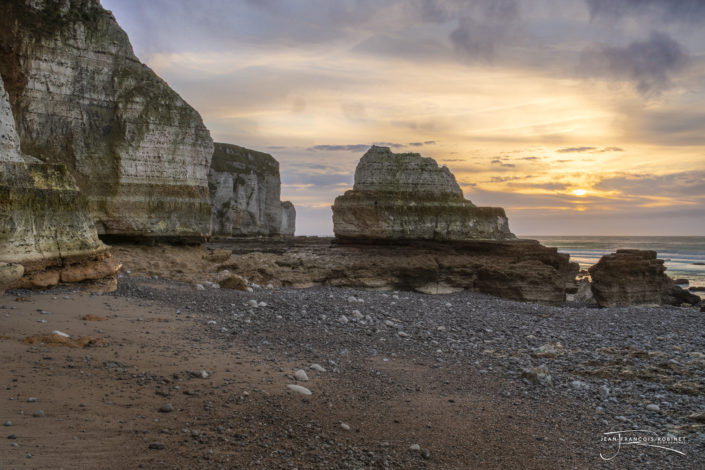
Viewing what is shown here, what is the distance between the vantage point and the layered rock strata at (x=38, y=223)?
332 inches

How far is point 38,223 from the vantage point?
8922 millimetres

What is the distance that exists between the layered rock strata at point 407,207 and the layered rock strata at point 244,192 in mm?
31065

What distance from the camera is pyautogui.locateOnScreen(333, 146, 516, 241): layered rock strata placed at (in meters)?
20.3

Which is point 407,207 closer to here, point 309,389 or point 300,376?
point 300,376

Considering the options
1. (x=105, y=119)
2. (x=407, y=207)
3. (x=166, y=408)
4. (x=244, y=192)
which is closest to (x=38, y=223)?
(x=166, y=408)

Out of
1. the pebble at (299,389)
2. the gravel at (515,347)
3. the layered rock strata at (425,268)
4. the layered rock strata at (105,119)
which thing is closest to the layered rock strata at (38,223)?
the gravel at (515,347)

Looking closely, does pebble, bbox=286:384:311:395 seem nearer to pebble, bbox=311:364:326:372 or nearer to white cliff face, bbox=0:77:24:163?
pebble, bbox=311:364:326:372

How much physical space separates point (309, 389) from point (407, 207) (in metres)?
15.0

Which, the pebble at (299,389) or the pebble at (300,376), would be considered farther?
the pebble at (300,376)

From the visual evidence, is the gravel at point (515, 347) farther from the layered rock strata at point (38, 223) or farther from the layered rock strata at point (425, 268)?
the layered rock strata at point (425, 268)

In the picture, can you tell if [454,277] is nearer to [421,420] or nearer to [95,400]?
[421,420]

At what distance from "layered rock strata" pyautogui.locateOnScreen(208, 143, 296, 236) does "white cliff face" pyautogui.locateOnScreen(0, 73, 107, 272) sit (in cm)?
4020

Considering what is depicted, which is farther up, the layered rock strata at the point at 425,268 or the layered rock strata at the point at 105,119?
the layered rock strata at the point at 105,119

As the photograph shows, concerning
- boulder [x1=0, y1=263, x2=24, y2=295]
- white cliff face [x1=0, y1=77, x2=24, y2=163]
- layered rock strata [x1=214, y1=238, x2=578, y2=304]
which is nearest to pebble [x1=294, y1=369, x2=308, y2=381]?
boulder [x1=0, y1=263, x2=24, y2=295]
